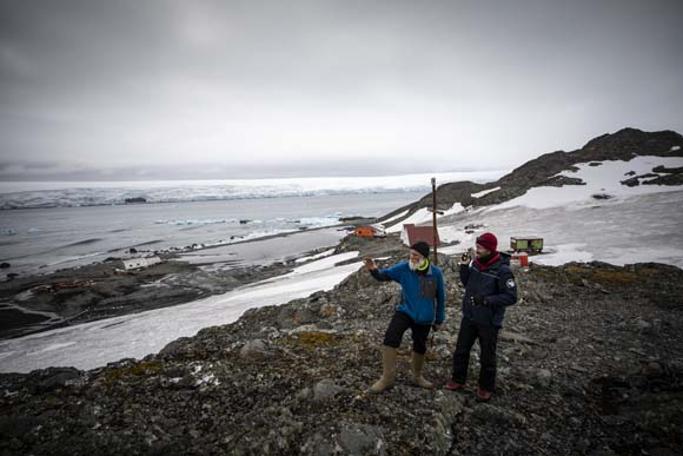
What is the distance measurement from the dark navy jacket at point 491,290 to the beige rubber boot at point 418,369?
3.14 ft

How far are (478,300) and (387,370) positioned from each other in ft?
5.48

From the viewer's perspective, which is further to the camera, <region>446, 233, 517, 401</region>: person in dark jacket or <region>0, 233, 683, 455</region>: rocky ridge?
<region>446, 233, 517, 401</region>: person in dark jacket

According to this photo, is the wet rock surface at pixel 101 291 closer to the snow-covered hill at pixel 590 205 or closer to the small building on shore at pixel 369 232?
the small building on shore at pixel 369 232

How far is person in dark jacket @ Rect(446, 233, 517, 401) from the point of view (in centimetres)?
450

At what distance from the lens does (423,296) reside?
471 centimetres

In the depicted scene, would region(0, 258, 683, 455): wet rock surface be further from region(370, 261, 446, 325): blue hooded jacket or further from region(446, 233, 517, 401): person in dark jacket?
region(370, 261, 446, 325): blue hooded jacket

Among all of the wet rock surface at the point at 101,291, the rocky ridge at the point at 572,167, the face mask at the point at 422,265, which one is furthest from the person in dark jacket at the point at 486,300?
the rocky ridge at the point at 572,167

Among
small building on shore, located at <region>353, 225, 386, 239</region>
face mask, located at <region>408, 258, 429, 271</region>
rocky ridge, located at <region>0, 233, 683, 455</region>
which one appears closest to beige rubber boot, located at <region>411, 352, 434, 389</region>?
rocky ridge, located at <region>0, 233, 683, 455</region>

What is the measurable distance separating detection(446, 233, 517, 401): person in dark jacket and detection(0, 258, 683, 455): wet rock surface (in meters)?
0.60

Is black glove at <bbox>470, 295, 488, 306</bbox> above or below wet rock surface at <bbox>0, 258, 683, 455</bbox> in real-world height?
above

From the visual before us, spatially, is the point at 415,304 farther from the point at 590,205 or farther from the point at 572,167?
the point at 572,167

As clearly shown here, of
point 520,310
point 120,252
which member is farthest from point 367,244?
point 120,252

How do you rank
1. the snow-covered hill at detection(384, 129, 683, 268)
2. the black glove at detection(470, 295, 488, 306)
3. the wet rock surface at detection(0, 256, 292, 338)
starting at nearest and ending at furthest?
the black glove at detection(470, 295, 488, 306) → the snow-covered hill at detection(384, 129, 683, 268) → the wet rock surface at detection(0, 256, 292, 338)

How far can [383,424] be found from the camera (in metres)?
4.32
